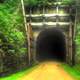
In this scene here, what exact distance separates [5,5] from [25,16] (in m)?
2.15

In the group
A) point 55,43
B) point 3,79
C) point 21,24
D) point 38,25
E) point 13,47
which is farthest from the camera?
point 55,43

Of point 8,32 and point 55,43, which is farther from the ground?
point 8,32

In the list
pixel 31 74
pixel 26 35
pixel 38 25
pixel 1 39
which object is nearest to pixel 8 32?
pixel 1 39

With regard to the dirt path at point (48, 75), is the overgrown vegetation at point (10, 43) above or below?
above

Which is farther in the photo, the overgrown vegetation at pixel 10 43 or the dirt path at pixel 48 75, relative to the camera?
the overgrown vegetation at pixel 10 43

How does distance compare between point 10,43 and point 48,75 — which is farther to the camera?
point 10,43

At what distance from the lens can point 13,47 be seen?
20375 millimetres

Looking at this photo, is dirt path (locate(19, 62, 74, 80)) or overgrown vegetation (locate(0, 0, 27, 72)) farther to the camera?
overgrown vegetation (locate(0, 0, 27, 72))

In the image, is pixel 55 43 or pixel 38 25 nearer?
pixel 38 25

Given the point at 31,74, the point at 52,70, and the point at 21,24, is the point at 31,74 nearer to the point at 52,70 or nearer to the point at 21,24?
the point at 52,70

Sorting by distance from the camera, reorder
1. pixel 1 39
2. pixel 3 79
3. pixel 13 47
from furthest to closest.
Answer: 1. pixel 13 47
2. pixel 1 39
3. pixel 3 79

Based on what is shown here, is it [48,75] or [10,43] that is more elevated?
[10,43]

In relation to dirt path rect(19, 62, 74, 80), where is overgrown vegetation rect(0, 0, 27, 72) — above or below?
above

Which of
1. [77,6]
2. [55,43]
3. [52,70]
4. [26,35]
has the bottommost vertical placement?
[55,43]
